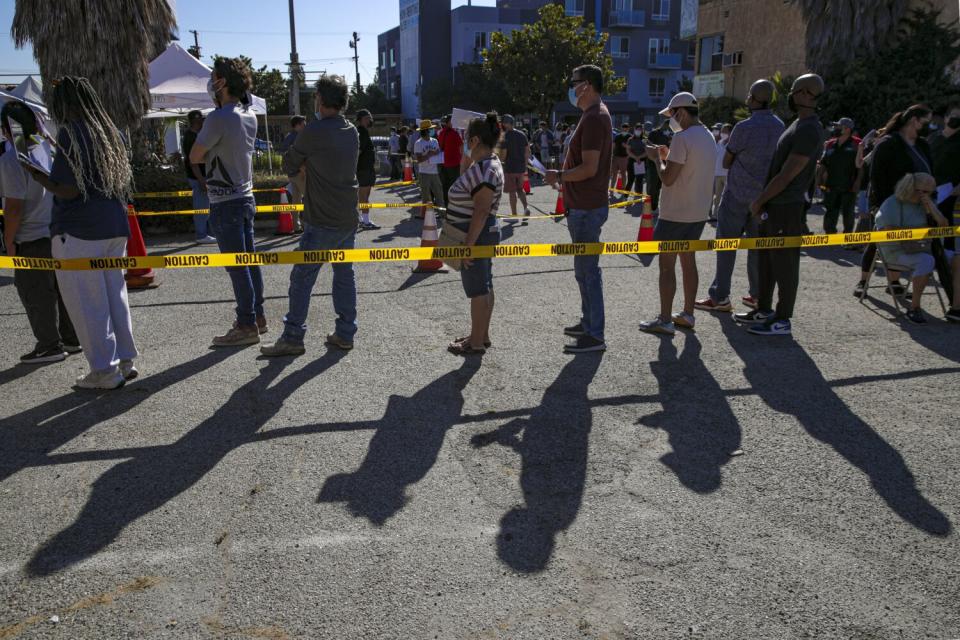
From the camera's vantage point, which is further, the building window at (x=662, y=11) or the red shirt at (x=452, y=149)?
the building window at (x=662, y=11)

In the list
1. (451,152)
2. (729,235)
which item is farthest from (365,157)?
(729,235)

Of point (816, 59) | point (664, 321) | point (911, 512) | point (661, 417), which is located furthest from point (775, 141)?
point (816, 59)

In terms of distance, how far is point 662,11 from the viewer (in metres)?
62.8

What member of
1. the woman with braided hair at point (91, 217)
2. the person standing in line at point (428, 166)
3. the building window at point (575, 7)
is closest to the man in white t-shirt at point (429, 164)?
the person standing in line at point (428, 166)

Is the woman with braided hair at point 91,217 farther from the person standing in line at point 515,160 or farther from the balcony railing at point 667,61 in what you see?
the balcony railing at point 667,61

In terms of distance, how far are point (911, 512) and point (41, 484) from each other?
4427 mm

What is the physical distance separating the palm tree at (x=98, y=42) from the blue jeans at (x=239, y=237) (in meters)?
9.94

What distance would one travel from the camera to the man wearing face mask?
34.5 feet

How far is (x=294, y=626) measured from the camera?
262cm

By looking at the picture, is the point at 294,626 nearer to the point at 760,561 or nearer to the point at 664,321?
the point at 760,561

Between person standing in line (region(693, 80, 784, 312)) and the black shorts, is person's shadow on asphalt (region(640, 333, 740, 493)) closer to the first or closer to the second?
person standing in line (region(693, 80, 784, 312))

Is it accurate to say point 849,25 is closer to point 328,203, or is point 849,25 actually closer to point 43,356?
point 328,203

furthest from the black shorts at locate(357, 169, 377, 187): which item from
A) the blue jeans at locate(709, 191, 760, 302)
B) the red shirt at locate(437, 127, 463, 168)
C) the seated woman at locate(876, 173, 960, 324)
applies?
the seated woman at locate(876, 173, 960, 324)

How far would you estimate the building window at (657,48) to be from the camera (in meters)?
62.1
